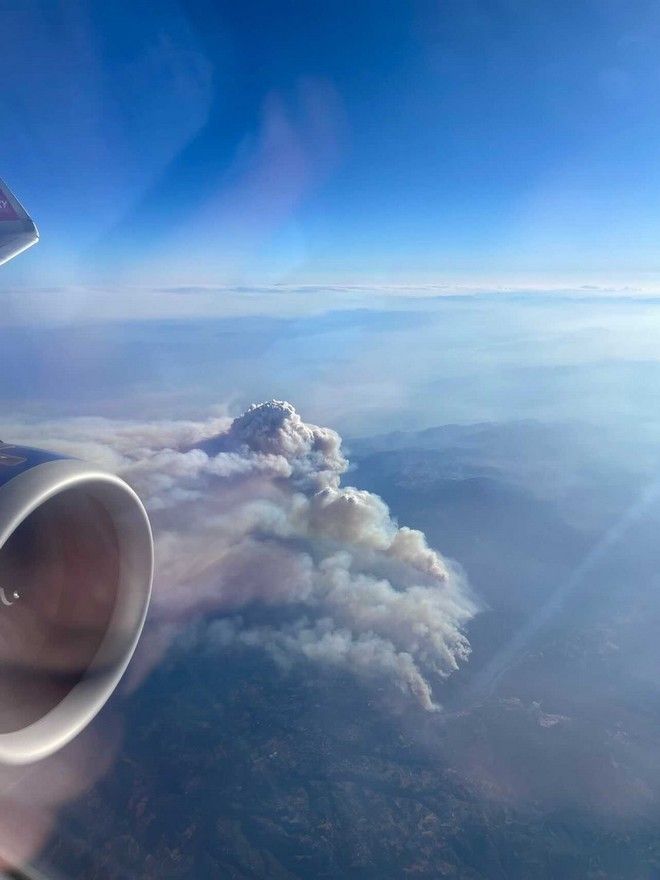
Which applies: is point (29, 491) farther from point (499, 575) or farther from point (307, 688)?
point (499, 575)

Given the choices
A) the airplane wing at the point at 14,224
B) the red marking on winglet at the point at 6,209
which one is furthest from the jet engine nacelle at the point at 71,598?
the red marking on winglet at the point at 6,209

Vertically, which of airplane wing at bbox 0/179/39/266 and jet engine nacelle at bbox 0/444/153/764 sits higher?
airplane wing at bbox 0/179/39/266

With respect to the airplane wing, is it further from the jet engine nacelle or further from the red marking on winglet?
the jet engine nacelle

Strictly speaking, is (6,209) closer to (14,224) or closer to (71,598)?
(14,224)

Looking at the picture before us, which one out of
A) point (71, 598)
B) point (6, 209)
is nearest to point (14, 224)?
point (6, 209)

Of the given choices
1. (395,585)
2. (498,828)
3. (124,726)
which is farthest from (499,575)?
(124,726)

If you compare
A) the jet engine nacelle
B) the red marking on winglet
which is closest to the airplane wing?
the red marking on winglet

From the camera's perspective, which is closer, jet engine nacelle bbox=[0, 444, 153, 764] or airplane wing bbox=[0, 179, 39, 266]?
jet engine nacelle bbox=[0, 444, 153, 764]
